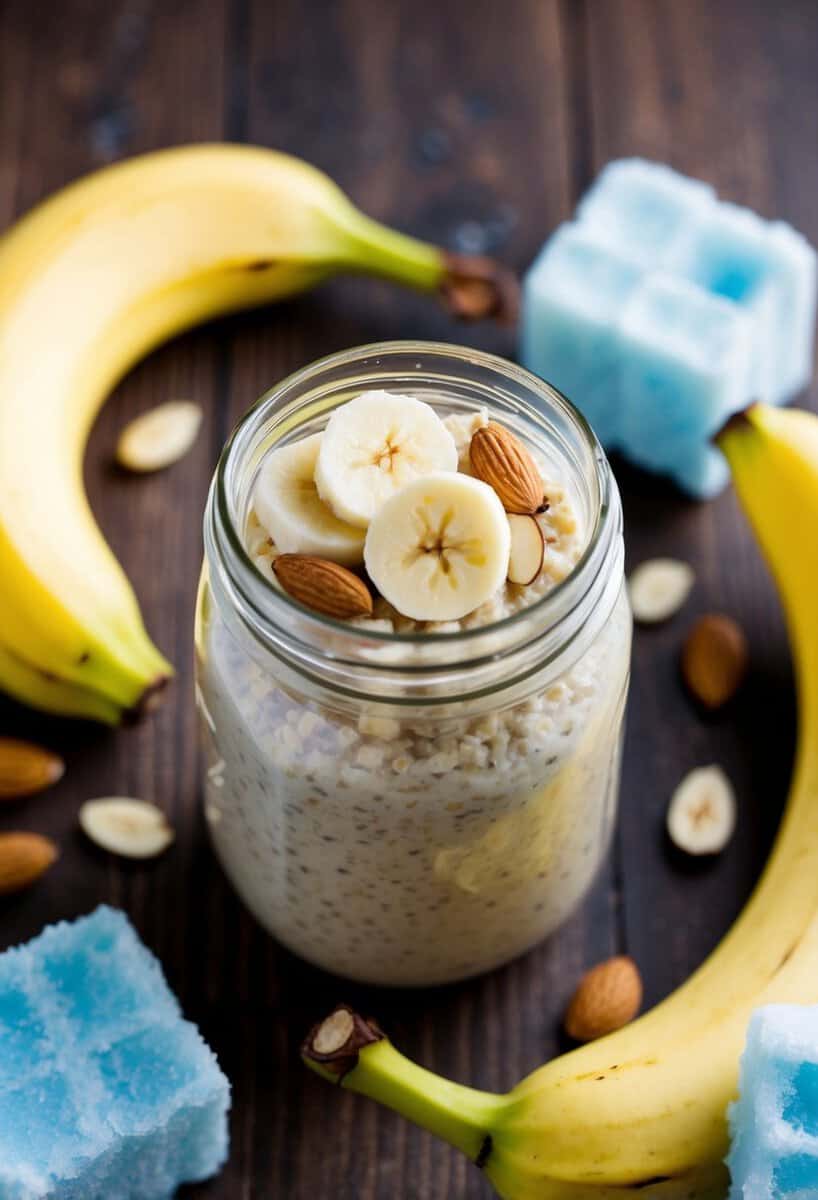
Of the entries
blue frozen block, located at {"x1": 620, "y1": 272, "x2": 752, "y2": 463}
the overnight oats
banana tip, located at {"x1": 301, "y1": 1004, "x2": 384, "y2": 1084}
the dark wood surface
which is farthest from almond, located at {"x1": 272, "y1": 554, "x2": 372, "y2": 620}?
blue frozen block, located at {"x1": 620, "y1": 272, "x2": 752, "y2": 463}

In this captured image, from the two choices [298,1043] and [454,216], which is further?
[454,216]

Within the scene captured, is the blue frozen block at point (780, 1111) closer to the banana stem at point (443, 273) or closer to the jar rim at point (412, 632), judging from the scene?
the jar rim at point (412, 632)

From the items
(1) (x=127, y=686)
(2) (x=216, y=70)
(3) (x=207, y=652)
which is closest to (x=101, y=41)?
(2) (x=216, y=70)

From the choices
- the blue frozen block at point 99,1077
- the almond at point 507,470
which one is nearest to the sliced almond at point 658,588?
the almond at point 507,470

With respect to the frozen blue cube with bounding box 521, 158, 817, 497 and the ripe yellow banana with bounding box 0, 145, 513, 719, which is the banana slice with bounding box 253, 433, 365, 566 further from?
the frozen blue cube with bounding box 521, 158, 817, 497

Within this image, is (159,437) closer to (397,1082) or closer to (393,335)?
(393,335)

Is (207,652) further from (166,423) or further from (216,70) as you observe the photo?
(216,70)

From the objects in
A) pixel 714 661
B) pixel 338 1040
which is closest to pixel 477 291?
pixel 714 661
